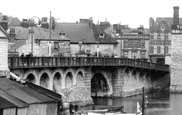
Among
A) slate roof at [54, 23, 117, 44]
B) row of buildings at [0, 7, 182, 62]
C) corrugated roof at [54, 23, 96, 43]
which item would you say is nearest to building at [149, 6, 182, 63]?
row of buildings at [0, 7, 182, 62]

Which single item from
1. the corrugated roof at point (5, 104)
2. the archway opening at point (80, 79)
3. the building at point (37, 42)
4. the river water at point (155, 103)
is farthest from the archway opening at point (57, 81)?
the corrugated roof at point (5, 104)

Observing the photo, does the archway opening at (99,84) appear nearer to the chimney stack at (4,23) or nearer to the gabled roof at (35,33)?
the gabled roof at (35,33)

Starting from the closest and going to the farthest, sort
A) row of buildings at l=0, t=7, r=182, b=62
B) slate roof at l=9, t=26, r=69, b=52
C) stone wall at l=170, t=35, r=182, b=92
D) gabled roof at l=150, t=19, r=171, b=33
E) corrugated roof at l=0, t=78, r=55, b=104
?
1. corrugated roof at l=0, t=78, r=55, b=104
2. row of buildings at l=0, t=7, r=182, b=62
3. slate roof at l=9, t=26, r=69, b=52
4. stone wall at l=170, t=35, r=182, b=92
5. gabled roof at l=150, t=19, r=171, b=33

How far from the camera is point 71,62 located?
6650 cm

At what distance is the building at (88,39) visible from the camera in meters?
88.6

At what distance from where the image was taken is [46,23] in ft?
287

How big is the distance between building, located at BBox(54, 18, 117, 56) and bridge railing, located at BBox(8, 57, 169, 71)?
261 inches

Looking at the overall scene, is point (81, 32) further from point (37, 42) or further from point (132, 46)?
point (132, 46)

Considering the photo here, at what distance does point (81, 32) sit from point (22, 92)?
44019 millimetres

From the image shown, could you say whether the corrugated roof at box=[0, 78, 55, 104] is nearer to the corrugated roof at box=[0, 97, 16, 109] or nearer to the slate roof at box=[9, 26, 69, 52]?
the corrugated roof at box=[0, 97, 16, 109]

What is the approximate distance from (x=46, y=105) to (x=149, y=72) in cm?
4309

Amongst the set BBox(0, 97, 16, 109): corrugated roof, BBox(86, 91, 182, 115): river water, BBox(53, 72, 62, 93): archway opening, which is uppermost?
BBox(53, 72, 62, 93): archway opening

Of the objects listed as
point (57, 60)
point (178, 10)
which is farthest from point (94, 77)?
point (178, 10)

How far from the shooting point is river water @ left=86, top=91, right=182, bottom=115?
213ft
